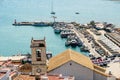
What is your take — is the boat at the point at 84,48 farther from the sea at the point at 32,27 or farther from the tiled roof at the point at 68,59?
the tiled roof at the point at 68,59

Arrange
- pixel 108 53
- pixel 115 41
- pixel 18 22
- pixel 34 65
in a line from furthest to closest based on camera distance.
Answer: pixel 18 22
pixel 115 41
pixel 108 53
pixel 34 65

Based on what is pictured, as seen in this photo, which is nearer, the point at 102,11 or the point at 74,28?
the point at 74,28

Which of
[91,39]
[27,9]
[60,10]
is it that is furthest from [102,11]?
[91,39]

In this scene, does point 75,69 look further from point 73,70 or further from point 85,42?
point 85,42

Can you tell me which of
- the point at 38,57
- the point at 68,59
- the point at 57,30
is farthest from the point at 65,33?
the point at 38,57

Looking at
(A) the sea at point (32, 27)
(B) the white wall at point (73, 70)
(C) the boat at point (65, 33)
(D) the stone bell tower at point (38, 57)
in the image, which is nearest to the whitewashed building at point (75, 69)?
(B) the white wall at point (73, 70)

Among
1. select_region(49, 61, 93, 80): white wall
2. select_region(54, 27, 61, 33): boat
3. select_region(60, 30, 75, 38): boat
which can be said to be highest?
select_region(54, 27, 61, 33): boat

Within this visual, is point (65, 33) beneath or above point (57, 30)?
beneath

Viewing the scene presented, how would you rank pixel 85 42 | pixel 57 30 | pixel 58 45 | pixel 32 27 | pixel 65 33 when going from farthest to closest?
1. pixel 32 27
2. pixel 57 30
3. pixel 65 33
4. pixel 58 45
5. pixel 85 42

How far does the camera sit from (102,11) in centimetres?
7469

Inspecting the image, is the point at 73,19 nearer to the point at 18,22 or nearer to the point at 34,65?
the point at 18,22

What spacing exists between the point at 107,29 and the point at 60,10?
86.8 ft

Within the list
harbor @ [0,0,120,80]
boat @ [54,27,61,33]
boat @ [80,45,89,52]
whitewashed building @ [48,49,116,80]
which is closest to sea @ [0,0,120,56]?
harbor @ [0,0,120,80]

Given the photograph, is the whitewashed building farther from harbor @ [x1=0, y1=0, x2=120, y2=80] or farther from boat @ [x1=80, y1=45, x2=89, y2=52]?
boat @ [x1=80, y1=45, x2=89, y2=52]
